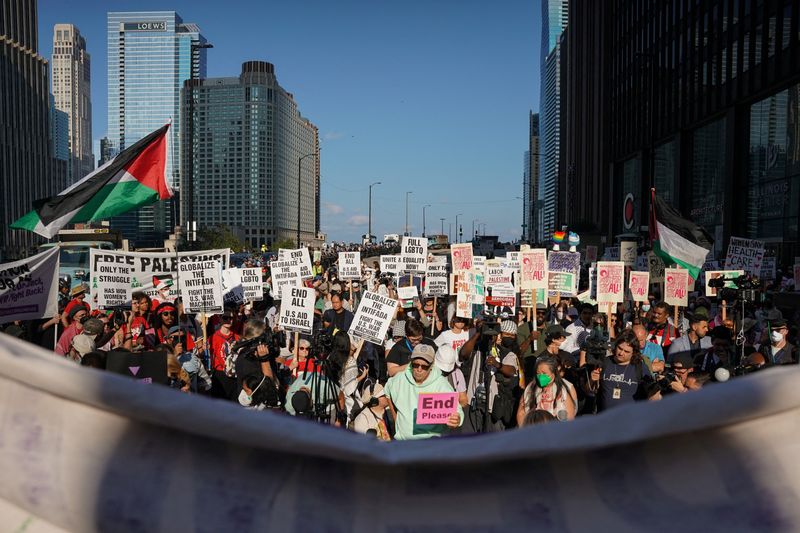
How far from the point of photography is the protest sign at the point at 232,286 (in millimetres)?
13328

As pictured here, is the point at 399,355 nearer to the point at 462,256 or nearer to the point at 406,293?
the point at 462,256

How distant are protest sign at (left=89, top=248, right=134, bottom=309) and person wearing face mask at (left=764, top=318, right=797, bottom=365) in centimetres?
840

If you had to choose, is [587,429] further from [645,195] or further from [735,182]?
[645,195]

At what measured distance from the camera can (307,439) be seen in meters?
1.33

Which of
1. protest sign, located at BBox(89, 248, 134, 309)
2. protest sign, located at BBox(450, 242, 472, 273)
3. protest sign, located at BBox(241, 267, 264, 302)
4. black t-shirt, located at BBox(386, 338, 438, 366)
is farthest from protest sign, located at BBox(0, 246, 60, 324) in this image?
protest sign, located at BBox(450, 242, 472, 273)

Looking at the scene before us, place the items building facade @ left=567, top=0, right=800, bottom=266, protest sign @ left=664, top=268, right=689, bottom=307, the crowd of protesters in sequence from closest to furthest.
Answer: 1. the crowd of protesters
2. protest sign @ left=664, top=268, right=689, bottom=307
3. building facade @ left=567, top=0, right=800, bottom=266

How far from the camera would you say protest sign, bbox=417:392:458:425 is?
17.7 feet

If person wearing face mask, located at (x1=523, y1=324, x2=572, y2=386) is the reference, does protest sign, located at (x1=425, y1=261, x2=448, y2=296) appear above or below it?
above

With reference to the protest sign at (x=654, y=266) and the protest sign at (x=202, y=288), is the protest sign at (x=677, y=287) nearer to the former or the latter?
the protest sign at (x=654, y=266)

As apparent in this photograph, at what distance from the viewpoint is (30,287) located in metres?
8.46

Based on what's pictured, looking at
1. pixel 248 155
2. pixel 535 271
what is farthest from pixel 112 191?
pixel 248 155

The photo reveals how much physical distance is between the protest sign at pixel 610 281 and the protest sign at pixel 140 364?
26.8ft

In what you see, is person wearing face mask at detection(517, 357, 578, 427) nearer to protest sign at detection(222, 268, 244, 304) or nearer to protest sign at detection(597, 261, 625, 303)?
protest sign at detection(597, 261, 625, 303)

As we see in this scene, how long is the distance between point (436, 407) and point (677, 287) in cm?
832
